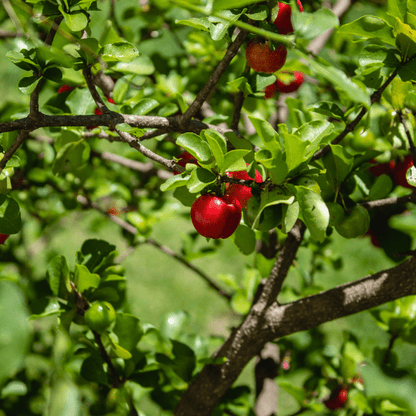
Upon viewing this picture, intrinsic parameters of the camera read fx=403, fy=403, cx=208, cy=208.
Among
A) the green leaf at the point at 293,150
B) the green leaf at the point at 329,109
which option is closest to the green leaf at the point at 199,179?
the green leaf at the point at 293,150

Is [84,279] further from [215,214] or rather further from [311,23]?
[311,23]

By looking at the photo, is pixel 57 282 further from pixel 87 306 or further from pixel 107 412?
pixel 107 412

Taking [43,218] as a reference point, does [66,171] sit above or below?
above

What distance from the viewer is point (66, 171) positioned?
156 centimetres

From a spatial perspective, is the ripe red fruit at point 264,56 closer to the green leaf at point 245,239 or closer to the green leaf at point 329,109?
the green leaf at point 329,109

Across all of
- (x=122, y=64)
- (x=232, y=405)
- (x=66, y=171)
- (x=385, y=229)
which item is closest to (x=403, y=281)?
(x=385, y=229)

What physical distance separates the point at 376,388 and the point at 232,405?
0.98 meters

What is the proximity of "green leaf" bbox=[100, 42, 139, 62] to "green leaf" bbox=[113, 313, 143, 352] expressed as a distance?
0.57 meters

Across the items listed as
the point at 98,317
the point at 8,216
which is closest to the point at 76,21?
the point at 8,216

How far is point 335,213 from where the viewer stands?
31.5 inches

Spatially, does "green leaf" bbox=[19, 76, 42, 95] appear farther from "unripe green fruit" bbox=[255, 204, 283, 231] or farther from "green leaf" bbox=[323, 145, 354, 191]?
"green leaf" bbox=[323, 145, 354, 191]

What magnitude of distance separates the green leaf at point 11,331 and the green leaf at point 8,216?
0.48m

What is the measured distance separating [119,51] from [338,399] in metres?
1.27

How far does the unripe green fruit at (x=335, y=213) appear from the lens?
0.80 meters
